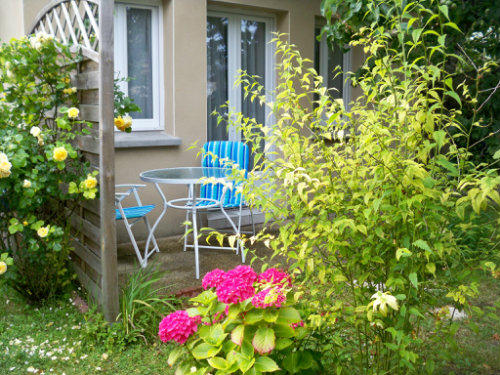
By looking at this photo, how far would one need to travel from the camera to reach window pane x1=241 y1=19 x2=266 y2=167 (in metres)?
6.83

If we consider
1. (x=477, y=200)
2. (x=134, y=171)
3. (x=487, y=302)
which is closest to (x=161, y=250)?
(x=134, y=171)

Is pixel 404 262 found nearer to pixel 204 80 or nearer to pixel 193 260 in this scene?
pixel 193 260

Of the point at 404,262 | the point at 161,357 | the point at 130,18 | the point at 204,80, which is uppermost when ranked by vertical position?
the point at 130,18

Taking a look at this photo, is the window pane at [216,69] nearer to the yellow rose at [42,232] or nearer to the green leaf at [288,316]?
the yellow rose at [42,232]

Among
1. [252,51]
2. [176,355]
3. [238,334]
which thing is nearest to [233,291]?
[238,334]

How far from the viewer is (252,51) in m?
6.91

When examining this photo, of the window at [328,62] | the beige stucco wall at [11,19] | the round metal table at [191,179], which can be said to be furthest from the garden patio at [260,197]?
the beige stucco wall at [11,19]

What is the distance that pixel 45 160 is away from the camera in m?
3.69

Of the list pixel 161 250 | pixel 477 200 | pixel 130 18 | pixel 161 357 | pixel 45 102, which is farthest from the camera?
pixel 130 18

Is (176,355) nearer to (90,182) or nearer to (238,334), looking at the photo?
(238,334)

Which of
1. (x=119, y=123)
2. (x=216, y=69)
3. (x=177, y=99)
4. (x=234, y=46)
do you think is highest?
(x=234, y=46)

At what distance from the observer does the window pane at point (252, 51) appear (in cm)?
683

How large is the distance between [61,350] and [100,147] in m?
1.29

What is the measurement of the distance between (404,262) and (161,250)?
3.66 meters
